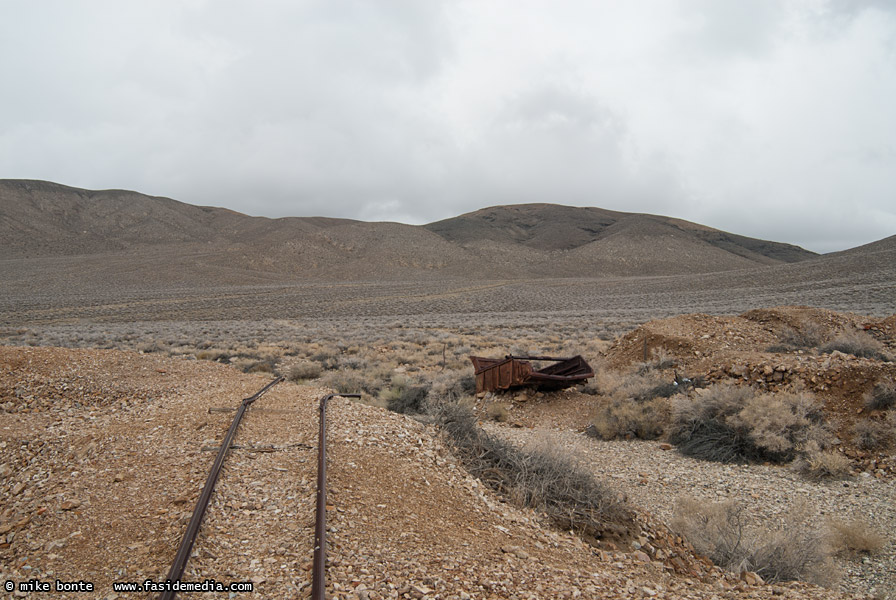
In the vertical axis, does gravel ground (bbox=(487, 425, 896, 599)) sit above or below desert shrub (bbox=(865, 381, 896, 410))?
below

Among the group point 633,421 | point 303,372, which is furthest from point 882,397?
point 303,372

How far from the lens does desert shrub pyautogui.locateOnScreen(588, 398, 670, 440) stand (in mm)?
9555

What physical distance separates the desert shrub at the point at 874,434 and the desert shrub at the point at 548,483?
13.5ft

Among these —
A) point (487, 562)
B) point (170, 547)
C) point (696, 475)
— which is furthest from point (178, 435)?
point (696, 475)

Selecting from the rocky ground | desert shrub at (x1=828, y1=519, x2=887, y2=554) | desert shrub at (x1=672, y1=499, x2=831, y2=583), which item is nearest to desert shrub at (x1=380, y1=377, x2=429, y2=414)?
the rocky ground

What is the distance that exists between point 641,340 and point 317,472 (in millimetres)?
10736

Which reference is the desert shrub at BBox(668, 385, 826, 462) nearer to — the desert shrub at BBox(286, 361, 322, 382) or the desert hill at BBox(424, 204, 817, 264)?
the desert shrub at BBox(286, 361, 322, 382)

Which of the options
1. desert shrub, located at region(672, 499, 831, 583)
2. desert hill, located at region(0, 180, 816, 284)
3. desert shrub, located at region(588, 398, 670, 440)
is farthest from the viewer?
desert hill, located at region(0, 180, 816, 284)

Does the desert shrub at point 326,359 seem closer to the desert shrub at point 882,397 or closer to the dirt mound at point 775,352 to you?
the dirt mound at point 775,352

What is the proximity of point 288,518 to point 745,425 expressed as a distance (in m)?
7.26

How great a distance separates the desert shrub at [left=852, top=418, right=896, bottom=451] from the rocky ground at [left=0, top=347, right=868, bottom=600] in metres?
3.39

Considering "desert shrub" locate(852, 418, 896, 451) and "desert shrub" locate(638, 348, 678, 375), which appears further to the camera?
"desert shrub" locate(638, 348, 678, 375)

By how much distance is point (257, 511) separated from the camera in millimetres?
4691

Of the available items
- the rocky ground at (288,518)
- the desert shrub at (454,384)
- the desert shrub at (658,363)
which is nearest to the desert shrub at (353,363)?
the desert shrub at (454,384)
